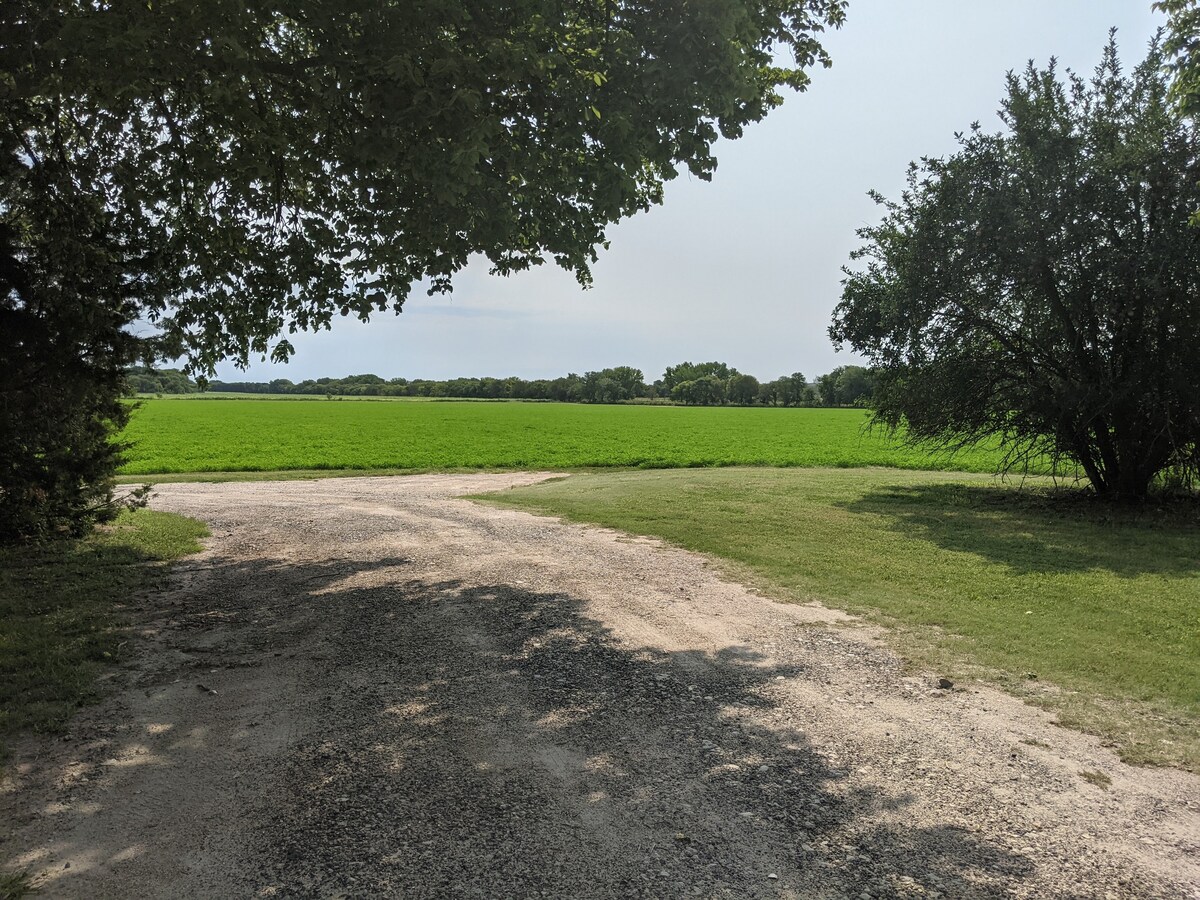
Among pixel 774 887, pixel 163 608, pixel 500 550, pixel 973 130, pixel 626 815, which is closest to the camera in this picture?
pixel 774 887

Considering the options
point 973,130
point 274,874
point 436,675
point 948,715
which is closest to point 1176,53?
point 973,130

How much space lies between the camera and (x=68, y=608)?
26.9 ft

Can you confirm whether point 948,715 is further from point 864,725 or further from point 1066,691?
point 1066,691

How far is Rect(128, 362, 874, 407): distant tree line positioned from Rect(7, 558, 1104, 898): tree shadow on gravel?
108988mm

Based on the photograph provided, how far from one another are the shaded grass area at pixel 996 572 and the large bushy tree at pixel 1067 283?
7.07ft

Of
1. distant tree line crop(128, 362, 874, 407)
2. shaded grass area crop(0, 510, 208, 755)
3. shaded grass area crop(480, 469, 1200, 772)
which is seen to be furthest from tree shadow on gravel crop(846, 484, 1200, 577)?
distant tree line crop(128, 362, 874, 407)

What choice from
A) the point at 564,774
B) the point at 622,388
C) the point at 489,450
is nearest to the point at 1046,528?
the point at 564,774

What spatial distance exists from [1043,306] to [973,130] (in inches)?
179

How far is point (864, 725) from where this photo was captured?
5.50 metres

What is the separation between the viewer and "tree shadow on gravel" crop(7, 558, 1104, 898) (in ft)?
12.0

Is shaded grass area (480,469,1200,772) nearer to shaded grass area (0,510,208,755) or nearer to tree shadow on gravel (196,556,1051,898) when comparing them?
tree shadow on gravel (196,556,1051,898)

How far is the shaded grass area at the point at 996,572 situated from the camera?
6355 mm

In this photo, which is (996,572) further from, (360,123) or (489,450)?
(489,450)

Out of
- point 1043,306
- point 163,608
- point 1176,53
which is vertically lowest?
point 163,608
